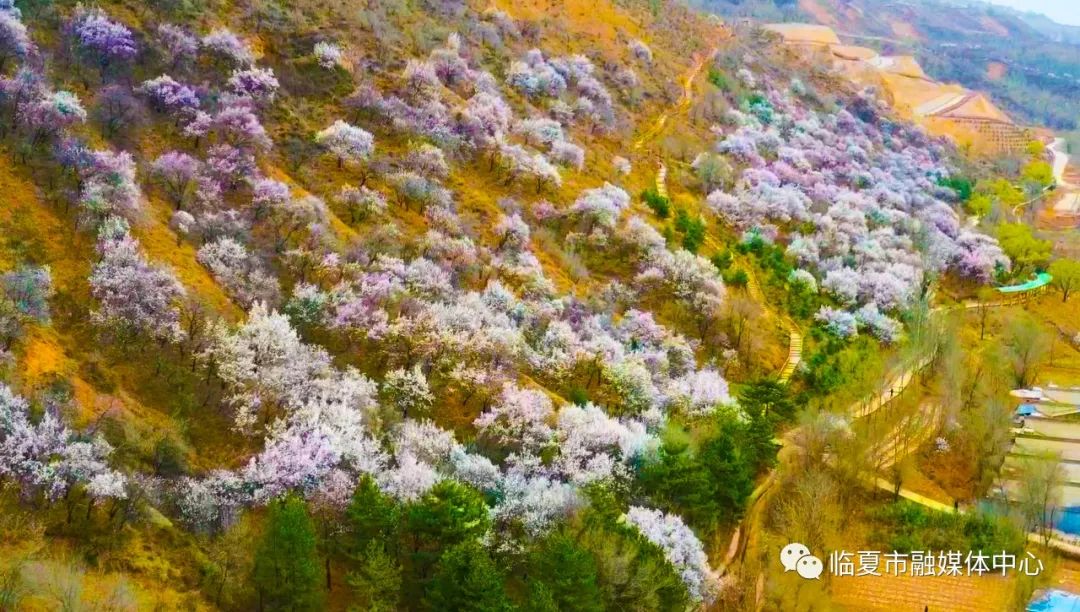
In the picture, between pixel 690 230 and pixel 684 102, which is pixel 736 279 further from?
pixel 684 102

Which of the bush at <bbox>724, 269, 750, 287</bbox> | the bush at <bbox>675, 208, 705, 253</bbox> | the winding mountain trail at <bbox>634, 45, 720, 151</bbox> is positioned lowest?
the bush at <bbox>724, 269, 750, 287</bbox>

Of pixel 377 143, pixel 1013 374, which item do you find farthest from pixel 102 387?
pixel 1013 374

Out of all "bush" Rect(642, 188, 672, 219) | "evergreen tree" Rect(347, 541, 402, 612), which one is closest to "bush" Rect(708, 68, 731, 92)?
"bush" Rect(642, 188, 672, 219)

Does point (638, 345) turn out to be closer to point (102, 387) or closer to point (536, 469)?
point (536, 469)

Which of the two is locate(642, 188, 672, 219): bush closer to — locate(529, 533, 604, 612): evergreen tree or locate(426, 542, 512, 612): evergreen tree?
locate(529, 533, 604, 612): evergreen tree

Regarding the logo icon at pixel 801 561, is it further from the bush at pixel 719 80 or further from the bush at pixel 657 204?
the bush at pixel 719 80

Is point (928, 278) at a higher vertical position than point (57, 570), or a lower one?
lower

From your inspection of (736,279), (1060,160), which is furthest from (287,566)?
(1060,160)
